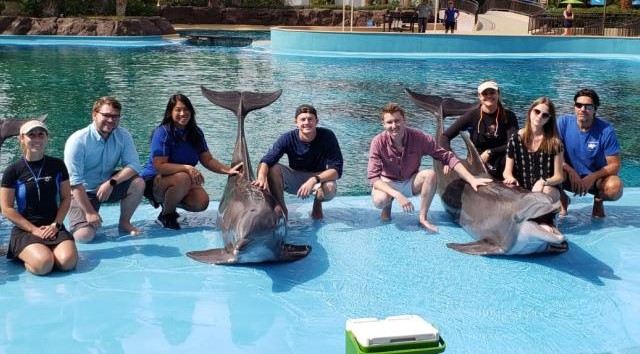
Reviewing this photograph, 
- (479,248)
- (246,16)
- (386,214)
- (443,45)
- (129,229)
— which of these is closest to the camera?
(479,248)

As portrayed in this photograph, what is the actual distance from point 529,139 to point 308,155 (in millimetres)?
2001

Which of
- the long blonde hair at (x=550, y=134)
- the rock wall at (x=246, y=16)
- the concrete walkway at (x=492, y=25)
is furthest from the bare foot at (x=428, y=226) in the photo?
the rock wall at (x=246, y=16)

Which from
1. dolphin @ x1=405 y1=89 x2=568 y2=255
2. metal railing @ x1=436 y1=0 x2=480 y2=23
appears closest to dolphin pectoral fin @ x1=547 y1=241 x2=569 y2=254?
dolphin @ x1=405 y1=89 x2=568 y2=255

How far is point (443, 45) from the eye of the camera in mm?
26562

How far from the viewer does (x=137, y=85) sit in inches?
671

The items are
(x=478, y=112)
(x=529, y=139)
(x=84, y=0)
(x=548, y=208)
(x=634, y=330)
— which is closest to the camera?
(x=634, y=330)

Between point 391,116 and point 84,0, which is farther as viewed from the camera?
point 84,0

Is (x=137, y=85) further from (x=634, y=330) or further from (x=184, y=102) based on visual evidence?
(x=634, y=330)

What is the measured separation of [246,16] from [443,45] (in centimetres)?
2227

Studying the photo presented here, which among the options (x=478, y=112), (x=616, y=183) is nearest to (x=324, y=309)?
(x=478, y=112)

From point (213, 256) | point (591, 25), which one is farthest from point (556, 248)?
point (591, 25)

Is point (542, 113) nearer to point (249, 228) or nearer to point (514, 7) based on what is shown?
point (249, 228)

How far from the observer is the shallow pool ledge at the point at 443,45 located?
26.3m

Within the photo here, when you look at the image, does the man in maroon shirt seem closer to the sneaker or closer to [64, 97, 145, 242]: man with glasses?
the sneaker
